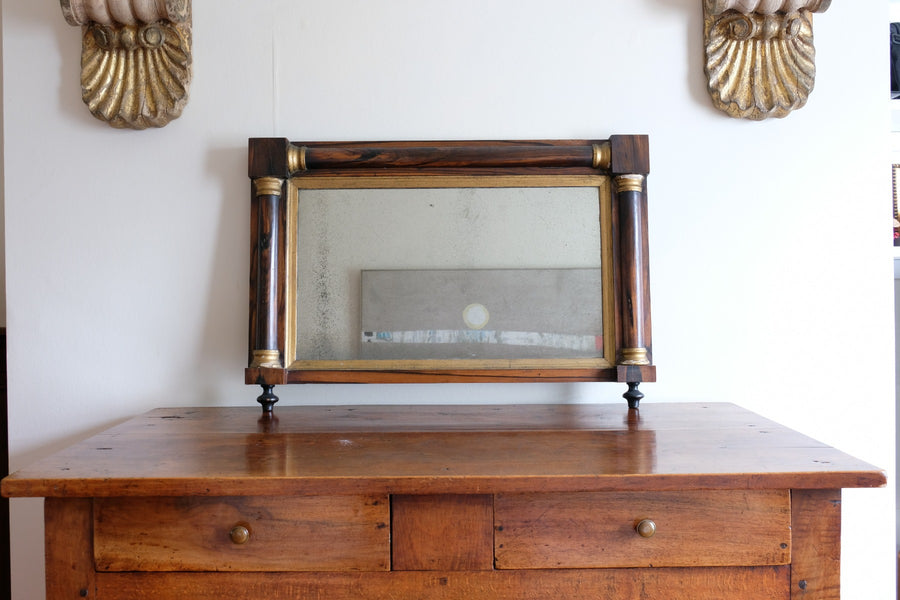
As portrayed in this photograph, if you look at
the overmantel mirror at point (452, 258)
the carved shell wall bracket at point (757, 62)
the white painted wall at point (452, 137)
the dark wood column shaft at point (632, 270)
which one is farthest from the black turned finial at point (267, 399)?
the carved shell wall bracket at point (757, 62)

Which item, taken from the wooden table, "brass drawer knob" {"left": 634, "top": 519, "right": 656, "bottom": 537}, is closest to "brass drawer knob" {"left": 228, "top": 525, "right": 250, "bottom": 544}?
the wooden table

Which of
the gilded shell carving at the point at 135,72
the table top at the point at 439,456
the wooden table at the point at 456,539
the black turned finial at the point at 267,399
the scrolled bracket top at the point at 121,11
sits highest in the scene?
the scrolled bracket top at the point at 121,11

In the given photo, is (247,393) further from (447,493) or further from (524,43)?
(524,43)

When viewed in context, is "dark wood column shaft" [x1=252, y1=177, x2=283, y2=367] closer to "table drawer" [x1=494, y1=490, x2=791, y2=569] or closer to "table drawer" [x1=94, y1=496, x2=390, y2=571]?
"table drawer" [x1=94, y1=496, x2=390, y2=571]

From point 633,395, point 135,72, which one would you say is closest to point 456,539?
point 633,395

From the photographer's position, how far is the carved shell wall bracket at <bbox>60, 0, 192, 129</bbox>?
5.34 ft

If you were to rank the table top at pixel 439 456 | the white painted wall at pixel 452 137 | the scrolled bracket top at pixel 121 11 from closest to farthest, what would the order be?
the table top at pixel 439 456 → the scrolled bracket top at pixel 121 11 → the white painted wall at pixel 452 137

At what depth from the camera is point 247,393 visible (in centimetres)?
170

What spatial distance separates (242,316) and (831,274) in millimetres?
1512

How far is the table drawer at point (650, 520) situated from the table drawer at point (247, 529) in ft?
0.79

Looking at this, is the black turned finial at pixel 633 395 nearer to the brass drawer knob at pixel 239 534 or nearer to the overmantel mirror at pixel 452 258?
the overmantel mirror at pixel 452 258

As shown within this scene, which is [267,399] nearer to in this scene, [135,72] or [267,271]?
[267,271]

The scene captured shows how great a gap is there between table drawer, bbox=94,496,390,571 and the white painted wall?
0.62 m

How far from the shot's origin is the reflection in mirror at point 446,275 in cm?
163
